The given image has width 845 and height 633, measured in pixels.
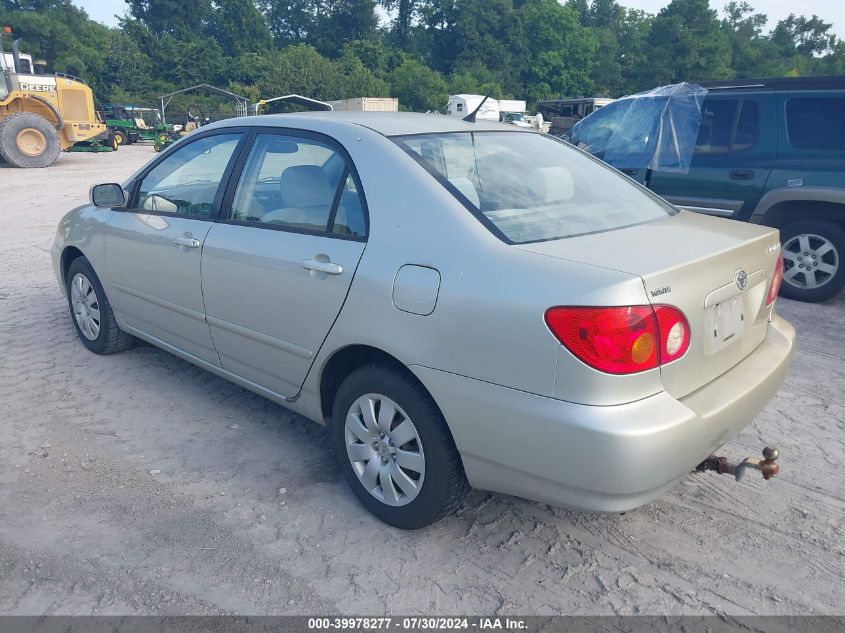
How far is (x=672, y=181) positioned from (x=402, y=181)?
4.71 m

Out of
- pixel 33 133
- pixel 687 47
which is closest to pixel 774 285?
pixel 33 133

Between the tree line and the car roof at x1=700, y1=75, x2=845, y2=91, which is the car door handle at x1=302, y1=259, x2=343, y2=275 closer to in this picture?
the car roof at x1=700, y1=75, x2=845, y2=91

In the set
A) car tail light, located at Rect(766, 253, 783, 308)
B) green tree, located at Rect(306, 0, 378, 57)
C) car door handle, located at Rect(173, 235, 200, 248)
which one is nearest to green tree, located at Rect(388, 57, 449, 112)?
green tree, located at Rect(306, 0, 378, 57)

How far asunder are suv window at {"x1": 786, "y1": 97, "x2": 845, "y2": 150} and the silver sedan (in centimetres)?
346

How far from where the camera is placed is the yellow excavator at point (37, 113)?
1805cm

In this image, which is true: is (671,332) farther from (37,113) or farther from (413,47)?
(413,47)

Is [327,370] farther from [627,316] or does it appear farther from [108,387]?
[108,387]

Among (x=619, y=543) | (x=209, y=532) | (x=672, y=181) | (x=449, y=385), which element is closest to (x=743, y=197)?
(x=672, y=181)

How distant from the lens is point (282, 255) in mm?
3037

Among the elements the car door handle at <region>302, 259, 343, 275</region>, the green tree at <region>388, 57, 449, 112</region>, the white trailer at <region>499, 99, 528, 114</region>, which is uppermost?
the green tree at <region>388, 57, 449, 112</region>

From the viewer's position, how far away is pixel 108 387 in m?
4.22

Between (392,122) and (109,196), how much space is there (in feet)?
6.62

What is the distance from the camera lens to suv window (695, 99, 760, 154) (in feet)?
20.4

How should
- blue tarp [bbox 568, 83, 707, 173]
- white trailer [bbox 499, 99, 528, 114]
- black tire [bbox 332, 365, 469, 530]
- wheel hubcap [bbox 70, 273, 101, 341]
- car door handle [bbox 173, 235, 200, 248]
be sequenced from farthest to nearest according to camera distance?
white trailer [bbox 499, 99, 528, 114] < blue tarp [bbox 568, 83, 707, 173] < wheel hubcap [bbox 70, 273, 101, 341] < car door handle [bbox 173, 235, 200, 248] < black tire [bbox 332, 365, 469, 530]
